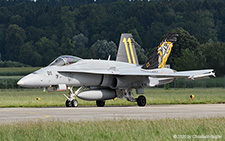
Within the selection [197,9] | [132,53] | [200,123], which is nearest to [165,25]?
[197,9]

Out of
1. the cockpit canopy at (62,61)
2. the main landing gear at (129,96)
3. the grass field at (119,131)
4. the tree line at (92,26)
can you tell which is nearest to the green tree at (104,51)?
the tree line at (92,26)

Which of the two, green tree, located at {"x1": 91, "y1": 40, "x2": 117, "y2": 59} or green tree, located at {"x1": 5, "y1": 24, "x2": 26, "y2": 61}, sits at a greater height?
green tree, located at {"x1": 5, "y1": 24, "x2": 26, "y2": 61}

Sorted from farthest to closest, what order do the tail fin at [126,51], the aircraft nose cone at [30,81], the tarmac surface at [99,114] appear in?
the tail fin at [126,51]
the aircraft nose cone at [30,81]
the tarmac surface at [99,114]

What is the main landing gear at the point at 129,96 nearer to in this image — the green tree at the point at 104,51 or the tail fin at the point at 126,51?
the tail fin at the point at 126,51

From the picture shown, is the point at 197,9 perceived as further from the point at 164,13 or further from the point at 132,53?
the point at 132,53

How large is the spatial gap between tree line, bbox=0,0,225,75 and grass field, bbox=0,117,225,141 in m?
86.1

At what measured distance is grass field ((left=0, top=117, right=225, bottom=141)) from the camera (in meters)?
10.9

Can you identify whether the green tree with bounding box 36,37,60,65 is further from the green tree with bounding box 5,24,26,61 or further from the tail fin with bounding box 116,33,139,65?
the tail fin with bounding box 116,33,139,65

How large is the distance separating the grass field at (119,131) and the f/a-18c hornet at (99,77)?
27.0ft

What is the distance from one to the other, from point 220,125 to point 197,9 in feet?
443

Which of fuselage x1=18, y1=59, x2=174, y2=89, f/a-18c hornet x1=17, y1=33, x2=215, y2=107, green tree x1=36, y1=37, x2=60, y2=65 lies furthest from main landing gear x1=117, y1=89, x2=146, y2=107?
green tree x1=36, y1=37, x2=60, y2=65

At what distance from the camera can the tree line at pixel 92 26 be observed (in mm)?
115125

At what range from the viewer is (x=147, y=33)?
417 feet

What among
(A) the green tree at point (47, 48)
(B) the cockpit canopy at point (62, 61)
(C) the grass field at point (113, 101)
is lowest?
(C) the grass field at point (113, 101)
